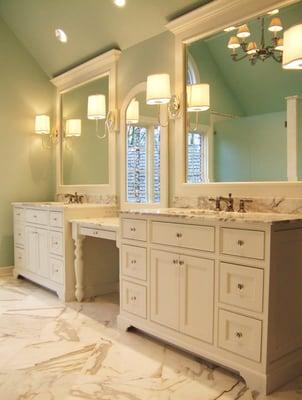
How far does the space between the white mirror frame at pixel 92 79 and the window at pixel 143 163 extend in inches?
10.1

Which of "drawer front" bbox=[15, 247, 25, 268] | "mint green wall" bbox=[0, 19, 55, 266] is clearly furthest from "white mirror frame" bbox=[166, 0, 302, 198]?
"mint green wall" bbox=[0, 19, 55, 266]

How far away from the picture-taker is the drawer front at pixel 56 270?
3.70 metres

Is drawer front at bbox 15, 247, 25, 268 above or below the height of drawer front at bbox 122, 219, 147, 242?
below

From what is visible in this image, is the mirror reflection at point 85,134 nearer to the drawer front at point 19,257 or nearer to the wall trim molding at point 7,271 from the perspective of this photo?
the drawer front at point 19,257

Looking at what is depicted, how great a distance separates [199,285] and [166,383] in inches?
22.2

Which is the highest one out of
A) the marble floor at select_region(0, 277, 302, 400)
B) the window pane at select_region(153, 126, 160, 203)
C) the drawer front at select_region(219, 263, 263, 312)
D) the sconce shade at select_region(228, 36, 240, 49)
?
the sconce shade at select_region(228, 36, 240, 49)

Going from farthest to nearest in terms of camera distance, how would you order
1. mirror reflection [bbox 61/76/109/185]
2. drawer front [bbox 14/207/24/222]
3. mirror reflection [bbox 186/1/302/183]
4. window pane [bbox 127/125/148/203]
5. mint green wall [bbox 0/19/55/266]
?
mint green wall [bbox 0/19/55/266] → drawer front [bbox 14/207/24/222] → mirror reflection [bbox 61/76/109/185] → window pane [bbox 127/125/148/203] → mirror reflection [bbox 186/1/302/183]

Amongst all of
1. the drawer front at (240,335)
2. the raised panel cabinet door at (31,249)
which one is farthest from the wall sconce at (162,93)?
the raised panel cabinet door at (31,249)

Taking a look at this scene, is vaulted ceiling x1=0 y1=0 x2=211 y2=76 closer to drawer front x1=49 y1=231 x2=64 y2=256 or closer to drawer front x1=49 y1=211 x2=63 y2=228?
drawer front x1=49 y1=211 x2=63 y2=228

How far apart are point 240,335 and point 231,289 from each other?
0.24 metres

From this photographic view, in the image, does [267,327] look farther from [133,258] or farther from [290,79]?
[290,79]

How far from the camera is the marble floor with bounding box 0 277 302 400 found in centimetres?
206

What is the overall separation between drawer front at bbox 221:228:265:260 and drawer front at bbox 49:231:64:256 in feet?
6.36

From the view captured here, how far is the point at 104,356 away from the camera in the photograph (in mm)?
2484
